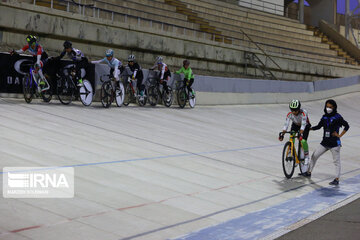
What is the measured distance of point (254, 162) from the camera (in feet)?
37.8

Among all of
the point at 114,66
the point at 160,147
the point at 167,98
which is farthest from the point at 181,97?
the point at 160,147

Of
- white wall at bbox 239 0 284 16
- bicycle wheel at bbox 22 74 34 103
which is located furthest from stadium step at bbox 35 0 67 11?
white wall at bbox 239 0 284 16

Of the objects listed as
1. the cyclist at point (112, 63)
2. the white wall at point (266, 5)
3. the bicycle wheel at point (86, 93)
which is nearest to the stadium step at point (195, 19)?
the white wall at point (266, 5)

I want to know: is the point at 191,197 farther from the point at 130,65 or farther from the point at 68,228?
the point at 130,65

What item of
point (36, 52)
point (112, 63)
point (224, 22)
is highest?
point (224, 22)

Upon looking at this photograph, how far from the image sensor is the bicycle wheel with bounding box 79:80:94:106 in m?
15.1

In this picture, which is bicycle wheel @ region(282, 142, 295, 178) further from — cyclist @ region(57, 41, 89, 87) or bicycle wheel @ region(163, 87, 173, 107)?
bicycle wheel @ region(163, 87, 173, 107)

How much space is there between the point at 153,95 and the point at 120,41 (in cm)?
530

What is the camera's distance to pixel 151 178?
329 inches

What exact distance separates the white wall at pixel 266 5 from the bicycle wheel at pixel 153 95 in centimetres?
2280

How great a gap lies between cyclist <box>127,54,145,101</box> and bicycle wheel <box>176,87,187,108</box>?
217 cm

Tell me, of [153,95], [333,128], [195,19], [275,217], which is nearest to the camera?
[275,217]

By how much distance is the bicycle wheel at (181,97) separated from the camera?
19500 mm

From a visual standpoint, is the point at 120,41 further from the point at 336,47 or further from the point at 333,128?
the point at 336,47
